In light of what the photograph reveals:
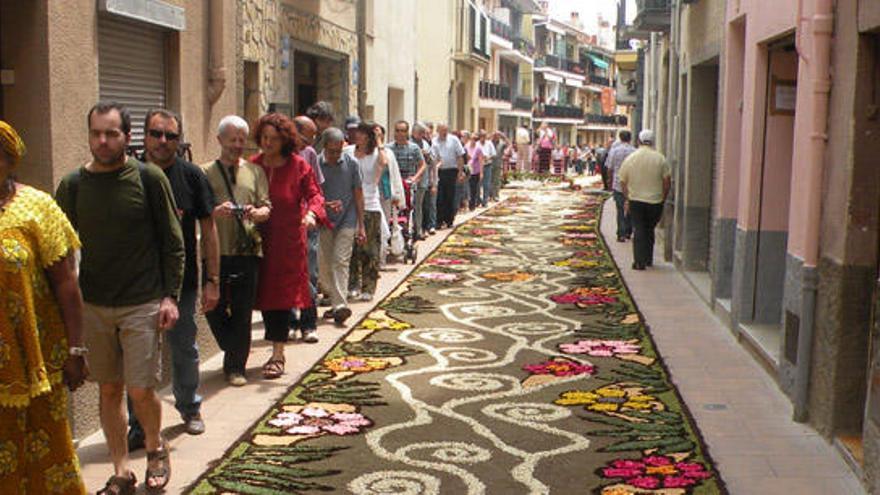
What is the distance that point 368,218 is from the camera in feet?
35.9

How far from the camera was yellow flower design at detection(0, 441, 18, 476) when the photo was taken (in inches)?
159

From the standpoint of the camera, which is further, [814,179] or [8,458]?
[814,179]

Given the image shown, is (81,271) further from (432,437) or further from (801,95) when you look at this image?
(801,95)

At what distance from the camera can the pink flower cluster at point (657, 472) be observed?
559 cm

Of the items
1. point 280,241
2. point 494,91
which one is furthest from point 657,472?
point 494,91

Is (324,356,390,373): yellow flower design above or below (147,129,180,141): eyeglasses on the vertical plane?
below

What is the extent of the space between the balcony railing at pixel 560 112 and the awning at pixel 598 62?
385 inches

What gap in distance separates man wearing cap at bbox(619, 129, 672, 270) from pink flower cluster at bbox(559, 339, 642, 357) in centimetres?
500

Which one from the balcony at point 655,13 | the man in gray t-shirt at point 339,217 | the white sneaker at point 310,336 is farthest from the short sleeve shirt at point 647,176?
the white sneaker at point 310,336

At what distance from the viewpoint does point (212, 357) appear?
8570mm

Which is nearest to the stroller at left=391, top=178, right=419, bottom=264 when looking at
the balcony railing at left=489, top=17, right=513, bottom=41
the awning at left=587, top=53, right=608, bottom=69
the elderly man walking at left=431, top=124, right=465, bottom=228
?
the elderly man walking at left=431, top=124, right=465, bottom=228

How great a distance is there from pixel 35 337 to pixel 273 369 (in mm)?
3810

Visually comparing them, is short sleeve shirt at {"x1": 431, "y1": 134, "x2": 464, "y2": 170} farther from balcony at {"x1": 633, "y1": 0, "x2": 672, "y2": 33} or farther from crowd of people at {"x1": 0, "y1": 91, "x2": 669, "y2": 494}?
crowd of people at {"x1": 0, "y1": 91, "x2": 669, "y2": 494}

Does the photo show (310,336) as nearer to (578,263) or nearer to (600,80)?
(578,263)
